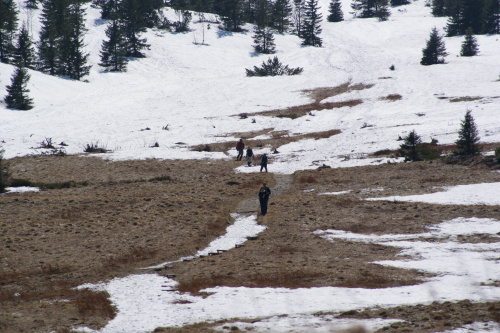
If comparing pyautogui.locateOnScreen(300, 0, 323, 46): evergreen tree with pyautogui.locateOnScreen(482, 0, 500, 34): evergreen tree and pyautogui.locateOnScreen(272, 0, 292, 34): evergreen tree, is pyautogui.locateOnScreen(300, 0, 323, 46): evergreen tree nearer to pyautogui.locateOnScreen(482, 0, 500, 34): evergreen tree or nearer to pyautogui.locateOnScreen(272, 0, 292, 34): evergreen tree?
pyautogui.locateOnScreen(272, 0, 292, 34): evergreen tree

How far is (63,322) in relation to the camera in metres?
10.6

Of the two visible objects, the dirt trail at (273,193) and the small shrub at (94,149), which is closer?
the dirt trail at (273,193)

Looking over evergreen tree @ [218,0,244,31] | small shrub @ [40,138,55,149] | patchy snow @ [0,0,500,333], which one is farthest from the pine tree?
small shrub @ [40,138,55,149]

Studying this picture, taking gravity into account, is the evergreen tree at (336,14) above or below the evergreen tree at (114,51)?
above

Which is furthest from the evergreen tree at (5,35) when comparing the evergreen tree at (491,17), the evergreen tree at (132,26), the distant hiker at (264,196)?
the evergreen tree at (491,17)

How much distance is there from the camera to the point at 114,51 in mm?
82812

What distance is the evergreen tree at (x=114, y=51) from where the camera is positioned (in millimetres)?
81688

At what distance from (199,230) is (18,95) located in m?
46.8

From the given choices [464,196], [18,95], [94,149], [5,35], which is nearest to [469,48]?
[464,196]

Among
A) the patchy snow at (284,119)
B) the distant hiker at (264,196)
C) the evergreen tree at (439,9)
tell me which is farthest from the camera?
the evergreen tree at (439,9)

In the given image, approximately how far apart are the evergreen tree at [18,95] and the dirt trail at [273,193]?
40.0m

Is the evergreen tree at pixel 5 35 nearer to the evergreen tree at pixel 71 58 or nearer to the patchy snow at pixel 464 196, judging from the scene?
the evergreen tree at pixel 71 58

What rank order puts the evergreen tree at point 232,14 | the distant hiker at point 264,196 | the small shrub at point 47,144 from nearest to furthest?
the distant hiker at point 264,196, the small shrub at point 47,144, the evergreen tree at point 232,14

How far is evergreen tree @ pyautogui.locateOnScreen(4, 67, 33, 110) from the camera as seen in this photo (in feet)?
183
